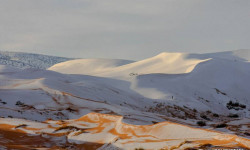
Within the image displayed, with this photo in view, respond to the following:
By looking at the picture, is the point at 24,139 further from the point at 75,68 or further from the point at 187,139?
the point at 75,68

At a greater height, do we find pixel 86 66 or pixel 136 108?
pixel 86 66

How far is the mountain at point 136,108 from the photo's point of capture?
38.8 ft

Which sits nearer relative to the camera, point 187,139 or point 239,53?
point 187,139

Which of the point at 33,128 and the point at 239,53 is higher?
the point at 239,53

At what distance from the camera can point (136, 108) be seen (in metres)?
33.1

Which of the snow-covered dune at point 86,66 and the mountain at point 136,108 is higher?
the snow-covered dune at point 86,66

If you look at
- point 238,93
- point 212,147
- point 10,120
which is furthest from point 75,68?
point 212,147

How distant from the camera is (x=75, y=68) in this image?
11194 centimetres

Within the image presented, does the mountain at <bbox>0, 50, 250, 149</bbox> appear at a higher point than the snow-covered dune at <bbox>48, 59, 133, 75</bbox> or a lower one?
lower

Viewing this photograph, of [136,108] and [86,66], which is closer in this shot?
[136,108]

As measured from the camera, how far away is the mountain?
11.8 meters

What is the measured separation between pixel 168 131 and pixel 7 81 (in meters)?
30.1

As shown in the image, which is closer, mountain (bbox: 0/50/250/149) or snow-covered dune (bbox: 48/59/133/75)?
mountain (bbox: 0/50/250/149)

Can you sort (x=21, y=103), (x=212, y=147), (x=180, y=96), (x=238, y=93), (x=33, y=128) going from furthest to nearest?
(x=238, y=93) < (x=180, y=96) < (x=21, y=103) < (x=33, y=128) < (x=212, y=147)
